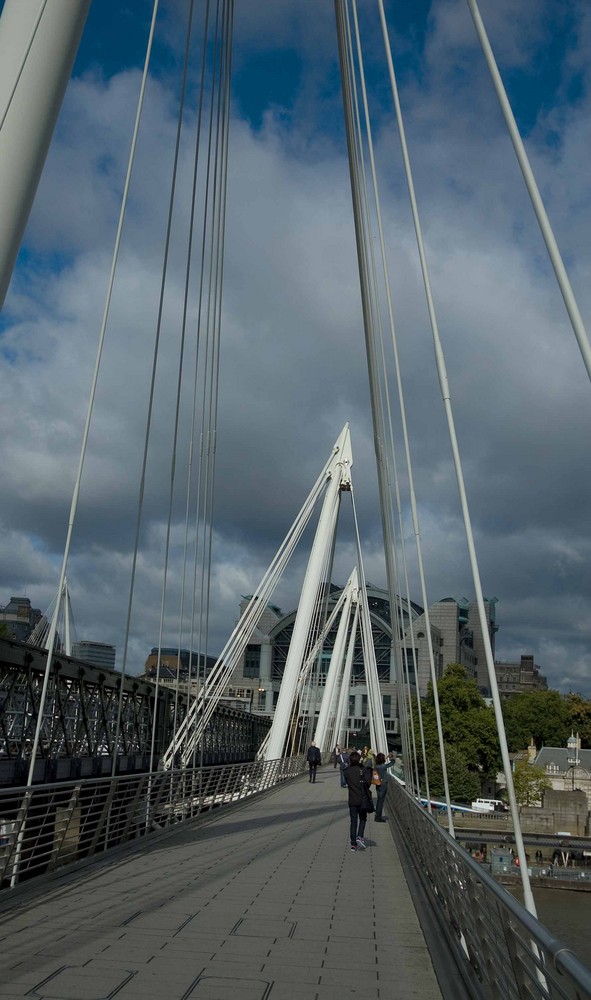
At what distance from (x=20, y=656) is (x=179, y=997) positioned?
20.2 metres

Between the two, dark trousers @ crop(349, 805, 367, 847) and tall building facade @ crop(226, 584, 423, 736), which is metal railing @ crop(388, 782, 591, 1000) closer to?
dark trousers @ crop(349, 805, 367, 847)

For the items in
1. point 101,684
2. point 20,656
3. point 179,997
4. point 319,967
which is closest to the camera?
point 179,997

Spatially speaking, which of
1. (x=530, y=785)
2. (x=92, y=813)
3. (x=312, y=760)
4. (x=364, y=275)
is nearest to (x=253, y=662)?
(x=530, y=785)

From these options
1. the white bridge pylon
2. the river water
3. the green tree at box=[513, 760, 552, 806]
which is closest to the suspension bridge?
the white bridge pylon

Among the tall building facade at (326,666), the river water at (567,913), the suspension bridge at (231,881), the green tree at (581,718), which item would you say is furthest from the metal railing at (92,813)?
the green tree at (581,718)

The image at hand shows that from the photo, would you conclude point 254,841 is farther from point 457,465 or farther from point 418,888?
point 457,465

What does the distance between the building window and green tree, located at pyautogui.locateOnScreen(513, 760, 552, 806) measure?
52171 mm

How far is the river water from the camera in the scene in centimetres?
3794

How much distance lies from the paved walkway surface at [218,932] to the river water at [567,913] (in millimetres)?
25594

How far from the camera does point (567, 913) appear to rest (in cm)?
4500

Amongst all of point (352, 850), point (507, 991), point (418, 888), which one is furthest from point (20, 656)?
point (507, 991)

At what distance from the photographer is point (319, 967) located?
641 centimetres

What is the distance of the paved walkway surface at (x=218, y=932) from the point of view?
18.9ft

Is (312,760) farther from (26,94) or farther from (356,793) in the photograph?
(26,94)
